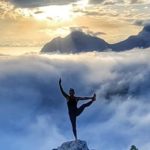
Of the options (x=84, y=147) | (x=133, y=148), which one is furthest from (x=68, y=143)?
(x=133, y=148)

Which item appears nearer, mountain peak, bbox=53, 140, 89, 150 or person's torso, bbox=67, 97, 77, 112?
person's torso, bbox=67, 97, 77, 112

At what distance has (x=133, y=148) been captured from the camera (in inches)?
2114

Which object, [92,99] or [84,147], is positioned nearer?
[92,99]

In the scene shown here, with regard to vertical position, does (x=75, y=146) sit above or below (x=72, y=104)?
below

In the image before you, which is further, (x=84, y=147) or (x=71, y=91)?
(x=84, y=147)

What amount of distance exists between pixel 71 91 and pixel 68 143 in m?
5.49

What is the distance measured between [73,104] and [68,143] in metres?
4.03

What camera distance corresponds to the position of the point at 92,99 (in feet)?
158

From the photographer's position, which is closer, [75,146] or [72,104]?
[72,104]

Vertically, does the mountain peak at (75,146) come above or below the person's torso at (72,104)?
below

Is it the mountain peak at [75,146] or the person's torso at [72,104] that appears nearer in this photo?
the person's torso at [72,104]

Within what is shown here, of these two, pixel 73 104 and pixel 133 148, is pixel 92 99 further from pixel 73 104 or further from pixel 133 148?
pixel 133 148

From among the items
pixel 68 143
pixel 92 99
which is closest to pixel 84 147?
pixel 68 143

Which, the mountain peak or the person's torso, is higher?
the person's torso
